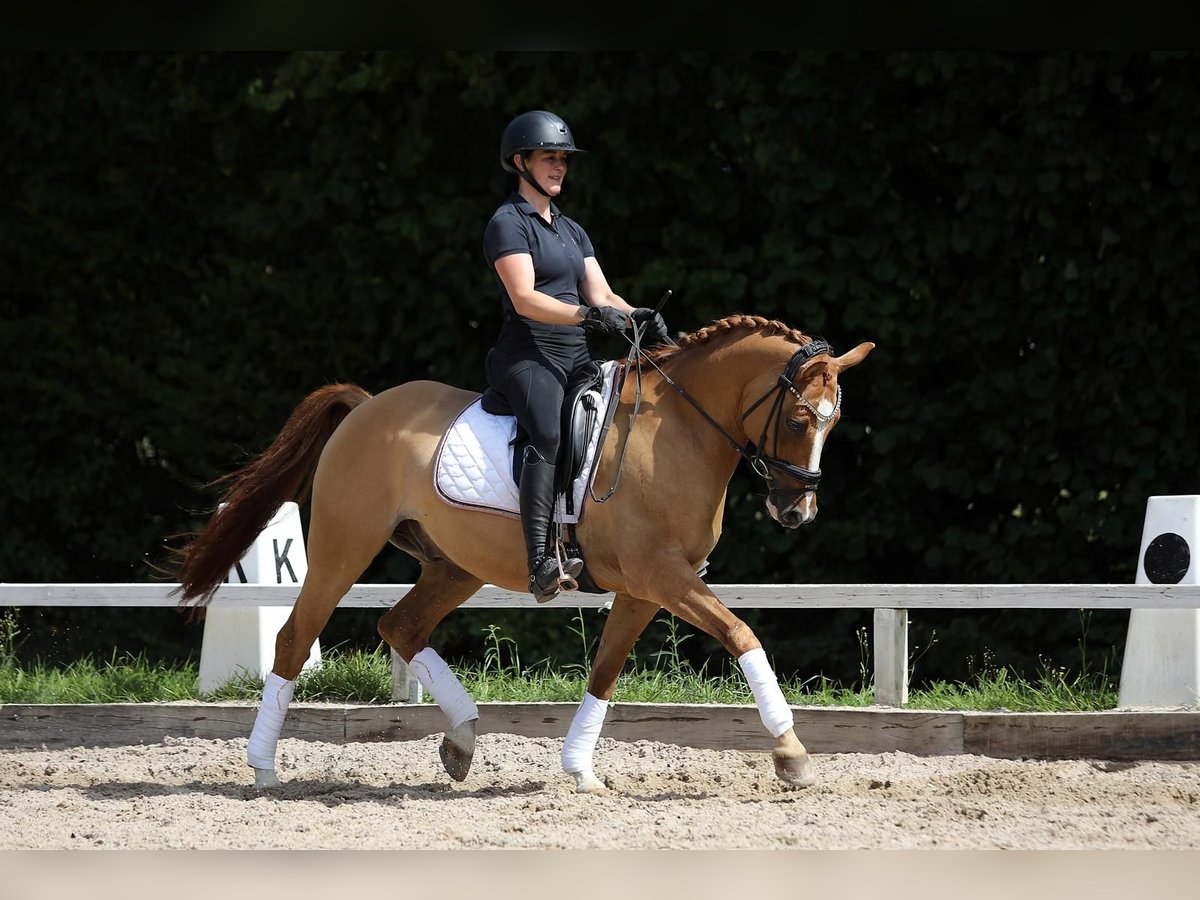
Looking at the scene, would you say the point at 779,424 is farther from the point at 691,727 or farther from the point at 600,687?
the point at 691,727

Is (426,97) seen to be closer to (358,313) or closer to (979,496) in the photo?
(358,313)

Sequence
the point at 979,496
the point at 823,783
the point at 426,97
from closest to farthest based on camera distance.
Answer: the point at 823,783 < the point at 979,496 < the point at 426,97

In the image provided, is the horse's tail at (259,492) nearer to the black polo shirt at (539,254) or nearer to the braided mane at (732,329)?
the black polo shirt at (539,254)

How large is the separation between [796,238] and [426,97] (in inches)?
114

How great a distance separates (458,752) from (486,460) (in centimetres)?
126

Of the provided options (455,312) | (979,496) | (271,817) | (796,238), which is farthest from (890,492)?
(271,817)

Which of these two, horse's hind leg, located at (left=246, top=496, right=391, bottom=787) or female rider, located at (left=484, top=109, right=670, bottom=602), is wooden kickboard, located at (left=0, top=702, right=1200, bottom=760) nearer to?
horse's hind leg, located at (left=246, top=496, right=391, bottom=787)

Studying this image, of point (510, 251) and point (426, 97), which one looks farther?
point (426, 97)

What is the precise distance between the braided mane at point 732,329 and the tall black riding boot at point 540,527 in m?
0.74

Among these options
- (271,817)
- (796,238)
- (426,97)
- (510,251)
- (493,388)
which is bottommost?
(271,817)

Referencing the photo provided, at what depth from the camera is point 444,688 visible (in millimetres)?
6473

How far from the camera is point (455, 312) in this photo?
1085cm

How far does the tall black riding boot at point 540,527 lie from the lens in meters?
Answer: 5.84

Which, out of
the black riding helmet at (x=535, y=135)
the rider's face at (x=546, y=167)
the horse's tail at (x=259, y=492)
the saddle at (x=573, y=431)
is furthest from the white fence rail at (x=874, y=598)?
the black riding helmet at (x=535, y=135)
